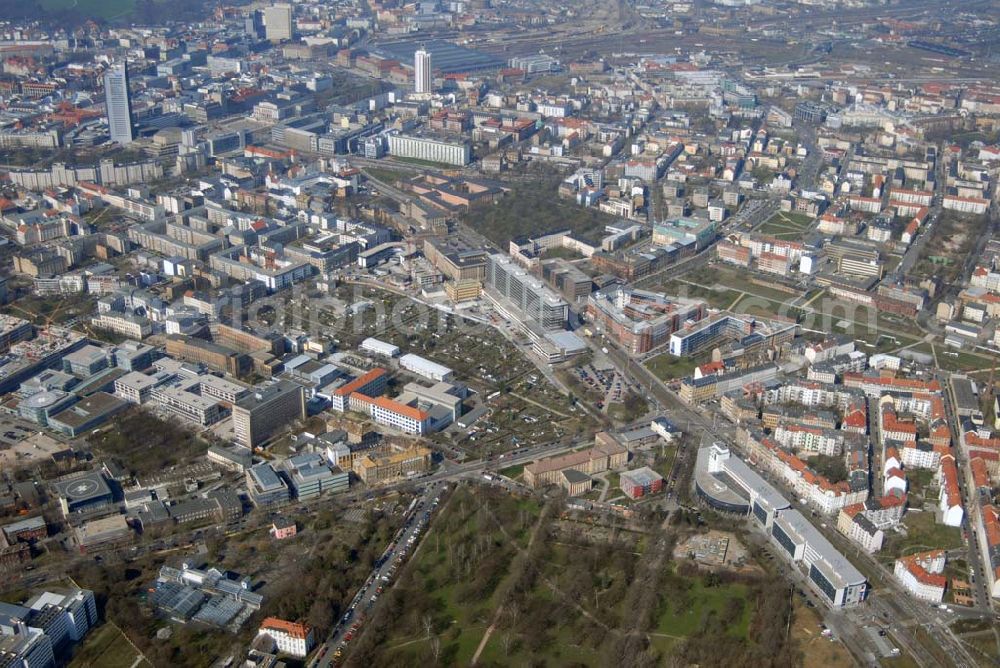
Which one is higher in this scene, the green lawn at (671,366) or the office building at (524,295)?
the office building at (524,295)

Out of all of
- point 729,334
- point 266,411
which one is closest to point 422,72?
point 729,334

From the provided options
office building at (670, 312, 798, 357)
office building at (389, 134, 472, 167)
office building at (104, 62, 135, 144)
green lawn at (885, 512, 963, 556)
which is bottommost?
green lawn at (885, 512, 963, 556)

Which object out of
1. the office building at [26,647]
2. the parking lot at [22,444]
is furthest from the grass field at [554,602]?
the parking lot at [22,444]

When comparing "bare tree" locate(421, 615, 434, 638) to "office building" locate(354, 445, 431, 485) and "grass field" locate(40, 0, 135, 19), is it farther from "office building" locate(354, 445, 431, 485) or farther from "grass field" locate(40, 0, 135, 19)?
"grass field" locate(40, 0, 135, 19)

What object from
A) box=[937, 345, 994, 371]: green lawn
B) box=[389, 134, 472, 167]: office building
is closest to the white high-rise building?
box=[389, 134, 472, 167]: office building

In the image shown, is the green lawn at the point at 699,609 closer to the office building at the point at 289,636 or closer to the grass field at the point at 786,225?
the office building at the point at 289,636

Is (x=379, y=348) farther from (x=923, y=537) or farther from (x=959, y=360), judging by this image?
(x=959, y=360)
